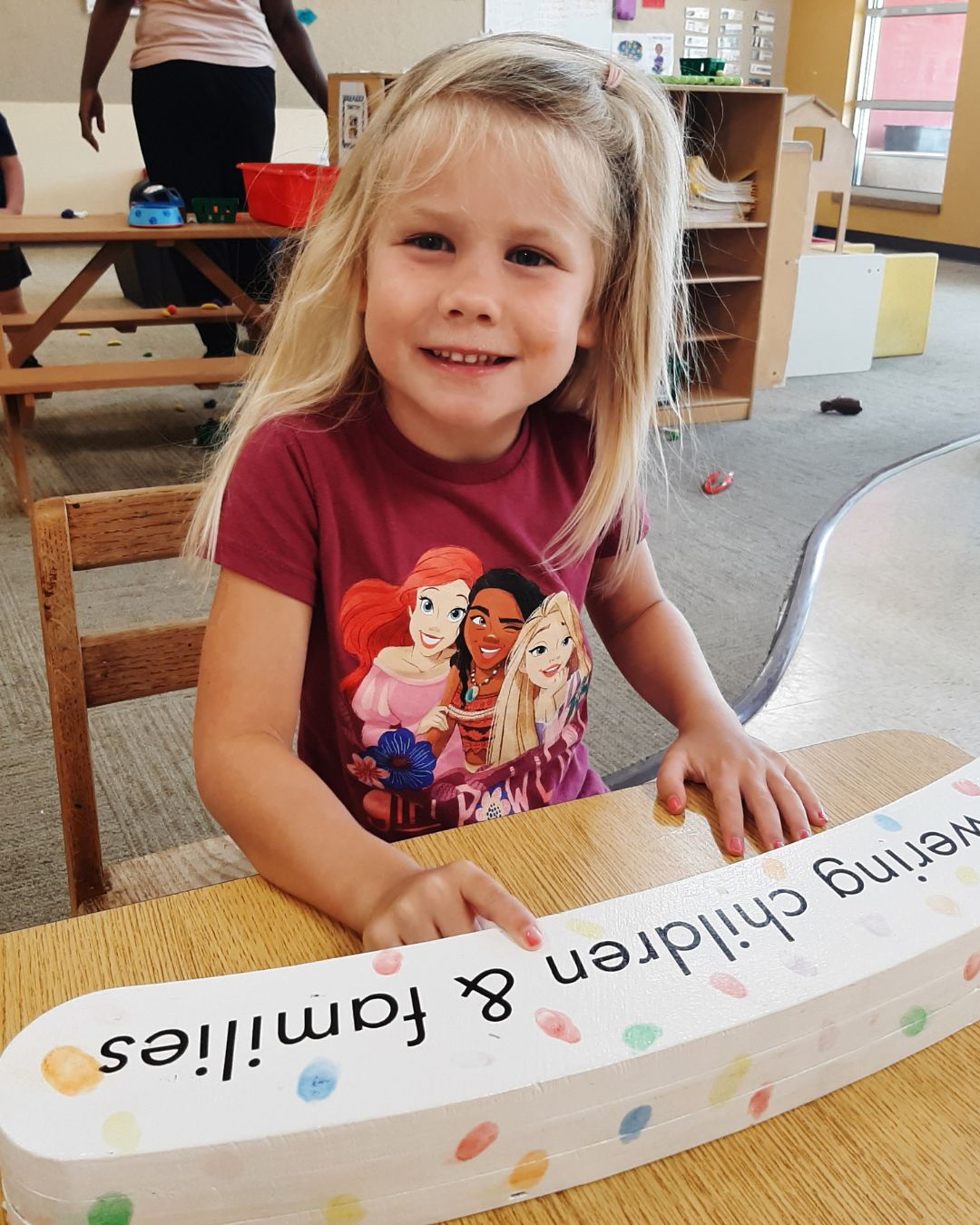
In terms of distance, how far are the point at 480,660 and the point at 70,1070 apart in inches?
17.8

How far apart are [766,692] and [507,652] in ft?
3.99

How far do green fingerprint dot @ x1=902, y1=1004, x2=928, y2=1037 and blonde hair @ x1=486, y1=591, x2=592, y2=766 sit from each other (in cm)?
40

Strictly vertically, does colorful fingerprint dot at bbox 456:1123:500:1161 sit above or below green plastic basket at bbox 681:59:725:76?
below

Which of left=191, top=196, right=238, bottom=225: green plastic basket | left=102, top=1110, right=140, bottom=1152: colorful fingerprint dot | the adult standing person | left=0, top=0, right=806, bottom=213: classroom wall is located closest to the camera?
left=102, top=1110, right=140, bottom=1152: colorful fingerprint dot

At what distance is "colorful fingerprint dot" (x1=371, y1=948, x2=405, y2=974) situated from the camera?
417mm

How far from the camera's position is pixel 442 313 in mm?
702

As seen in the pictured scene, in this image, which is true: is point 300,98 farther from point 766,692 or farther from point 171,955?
point 171,955

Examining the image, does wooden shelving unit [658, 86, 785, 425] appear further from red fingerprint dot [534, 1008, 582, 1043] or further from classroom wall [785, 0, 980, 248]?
classroom wall [785, 0, 980, 248]

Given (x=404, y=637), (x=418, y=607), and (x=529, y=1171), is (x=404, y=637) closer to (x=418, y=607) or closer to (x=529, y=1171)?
(x=418, y=607)

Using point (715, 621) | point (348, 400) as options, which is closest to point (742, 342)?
point (715, 621)

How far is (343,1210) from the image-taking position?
0.36 meters

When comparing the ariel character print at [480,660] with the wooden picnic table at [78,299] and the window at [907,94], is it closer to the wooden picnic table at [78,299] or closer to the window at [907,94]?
the wooden picnic table at [78,299]

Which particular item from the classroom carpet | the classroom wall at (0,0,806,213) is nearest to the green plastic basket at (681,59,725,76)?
the classroom carpet

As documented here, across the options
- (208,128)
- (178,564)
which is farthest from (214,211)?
(178,564)
